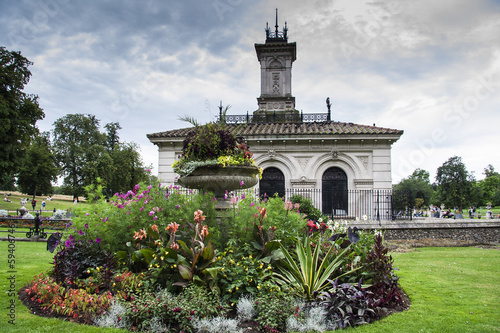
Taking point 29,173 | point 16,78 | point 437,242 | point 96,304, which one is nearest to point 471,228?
point 437,242

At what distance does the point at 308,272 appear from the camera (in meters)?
4.98

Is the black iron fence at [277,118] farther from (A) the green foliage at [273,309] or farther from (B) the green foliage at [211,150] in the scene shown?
(A) the green foliage at [273,309]

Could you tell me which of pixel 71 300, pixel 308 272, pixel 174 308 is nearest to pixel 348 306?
pixel 308 272

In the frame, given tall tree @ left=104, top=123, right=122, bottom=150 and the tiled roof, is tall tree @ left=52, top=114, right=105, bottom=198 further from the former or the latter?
the tiled roof

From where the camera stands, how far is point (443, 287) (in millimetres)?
6039

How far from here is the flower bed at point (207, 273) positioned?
4219 mm

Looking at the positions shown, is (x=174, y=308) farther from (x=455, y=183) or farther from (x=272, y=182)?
(x=455, y=183)

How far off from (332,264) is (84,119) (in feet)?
175

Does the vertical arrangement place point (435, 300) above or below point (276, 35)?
below

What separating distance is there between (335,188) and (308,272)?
15.4 metres

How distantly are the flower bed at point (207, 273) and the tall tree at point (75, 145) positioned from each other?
147 ft

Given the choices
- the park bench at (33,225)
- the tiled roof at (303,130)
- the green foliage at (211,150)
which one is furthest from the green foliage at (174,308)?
the tiled roof at (303,130)

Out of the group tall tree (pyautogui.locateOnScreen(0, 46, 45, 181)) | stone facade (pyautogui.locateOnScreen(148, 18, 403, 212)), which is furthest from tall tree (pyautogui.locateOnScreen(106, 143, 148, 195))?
stone facade (pyautogui.locateOnScreen(148, 18, 403, 212))

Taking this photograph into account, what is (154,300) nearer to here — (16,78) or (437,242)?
(437,242)
